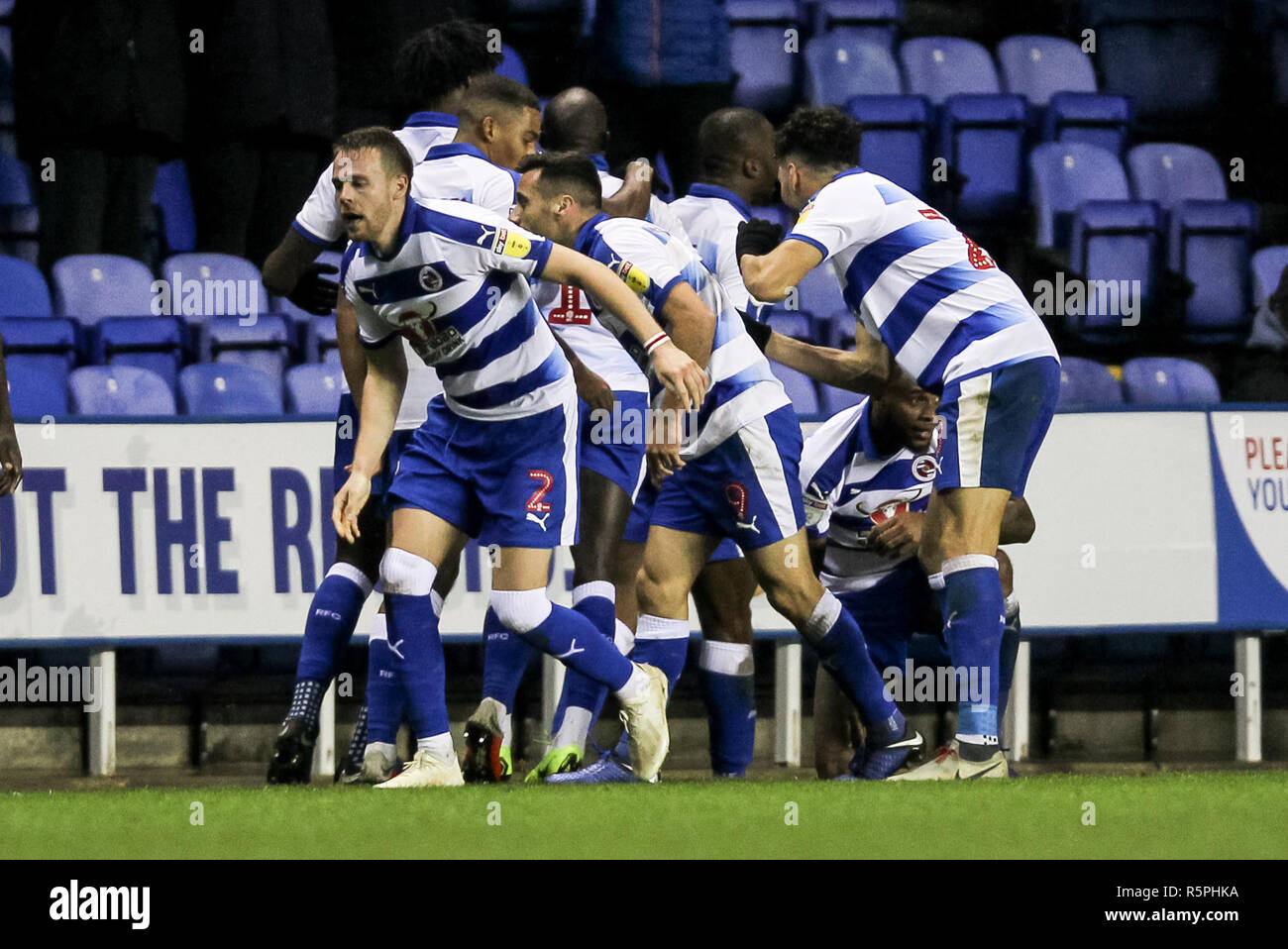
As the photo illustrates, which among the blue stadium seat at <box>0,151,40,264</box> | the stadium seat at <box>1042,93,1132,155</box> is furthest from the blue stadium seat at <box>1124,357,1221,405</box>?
the blue stadium seat at <box>0,151,40,264</box>

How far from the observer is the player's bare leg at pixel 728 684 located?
5.77 m

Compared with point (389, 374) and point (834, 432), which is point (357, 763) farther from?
point (834, 432)

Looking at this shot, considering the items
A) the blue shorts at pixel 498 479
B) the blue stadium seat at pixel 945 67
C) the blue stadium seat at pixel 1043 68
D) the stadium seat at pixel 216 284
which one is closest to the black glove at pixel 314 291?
the blue shorts at pixel 498 479

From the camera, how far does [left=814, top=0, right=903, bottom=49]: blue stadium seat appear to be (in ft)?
36.2

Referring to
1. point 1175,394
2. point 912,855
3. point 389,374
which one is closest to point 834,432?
point 389,374

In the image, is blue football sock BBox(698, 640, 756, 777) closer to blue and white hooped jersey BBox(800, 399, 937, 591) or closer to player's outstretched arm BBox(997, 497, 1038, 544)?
blue and white hooped jersey BBox(800, 399, 937, 591)

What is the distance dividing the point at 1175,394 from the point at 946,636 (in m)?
4.17

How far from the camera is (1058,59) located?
36.8 ft

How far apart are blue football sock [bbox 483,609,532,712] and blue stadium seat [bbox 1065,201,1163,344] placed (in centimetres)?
491

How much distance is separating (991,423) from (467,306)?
146 cm

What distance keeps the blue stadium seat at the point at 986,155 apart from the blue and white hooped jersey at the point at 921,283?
199 inches

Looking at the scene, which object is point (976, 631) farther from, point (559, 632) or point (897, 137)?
point (897, 137)

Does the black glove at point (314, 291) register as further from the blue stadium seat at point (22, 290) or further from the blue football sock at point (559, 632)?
the blue stadium seat at point (22, 290)

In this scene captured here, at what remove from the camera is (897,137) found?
10.1m
